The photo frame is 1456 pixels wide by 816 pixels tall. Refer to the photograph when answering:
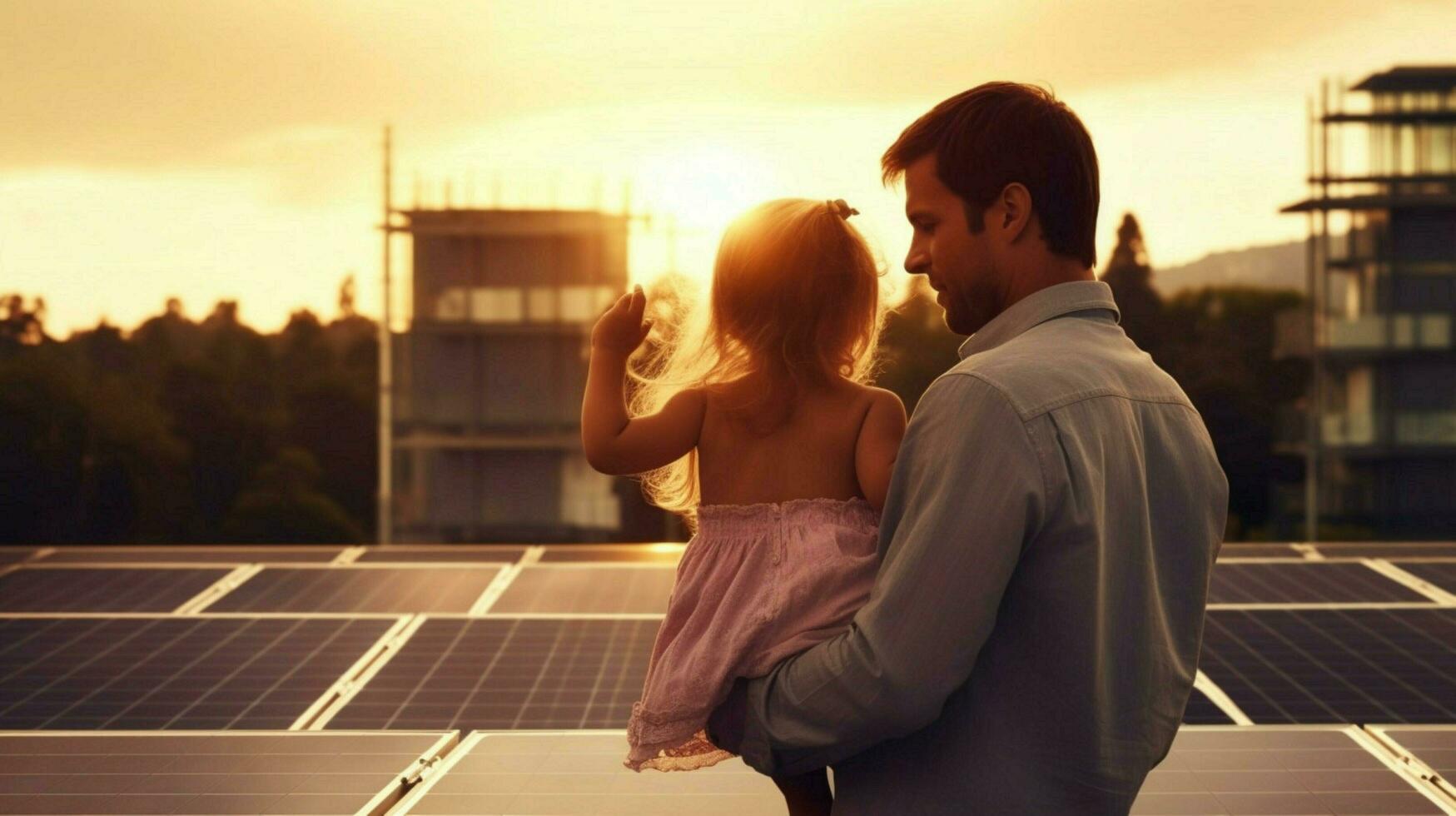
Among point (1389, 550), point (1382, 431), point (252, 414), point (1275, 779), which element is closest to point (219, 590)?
point (1275, 779)

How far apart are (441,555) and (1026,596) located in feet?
29.0

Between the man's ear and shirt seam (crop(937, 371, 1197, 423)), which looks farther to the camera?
the man's ear

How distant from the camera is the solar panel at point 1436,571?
29.8 ft

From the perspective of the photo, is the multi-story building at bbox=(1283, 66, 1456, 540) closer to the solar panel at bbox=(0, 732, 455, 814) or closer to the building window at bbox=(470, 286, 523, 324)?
the building window at bbox=(470, 286, 523, 324)

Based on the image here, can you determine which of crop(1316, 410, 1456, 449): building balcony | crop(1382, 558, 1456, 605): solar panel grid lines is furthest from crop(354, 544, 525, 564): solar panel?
crop(1316, 410, 1456, 449): building balcony

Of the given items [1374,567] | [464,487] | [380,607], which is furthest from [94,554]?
[464,487]

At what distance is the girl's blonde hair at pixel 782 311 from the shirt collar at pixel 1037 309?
594 mm

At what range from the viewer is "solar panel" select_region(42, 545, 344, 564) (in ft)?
33.8

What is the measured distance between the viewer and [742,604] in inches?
83.9

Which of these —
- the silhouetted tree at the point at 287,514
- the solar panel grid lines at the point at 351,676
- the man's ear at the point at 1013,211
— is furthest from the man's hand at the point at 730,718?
the silhouetted tree at the point at 287,514

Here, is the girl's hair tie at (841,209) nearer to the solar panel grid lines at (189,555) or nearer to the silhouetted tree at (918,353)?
the solar panel grid lines at (189,555)

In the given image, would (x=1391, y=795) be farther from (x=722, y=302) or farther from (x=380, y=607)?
(x=380, y=607)

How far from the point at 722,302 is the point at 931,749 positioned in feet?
2.89

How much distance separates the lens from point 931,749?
5.70 feet
